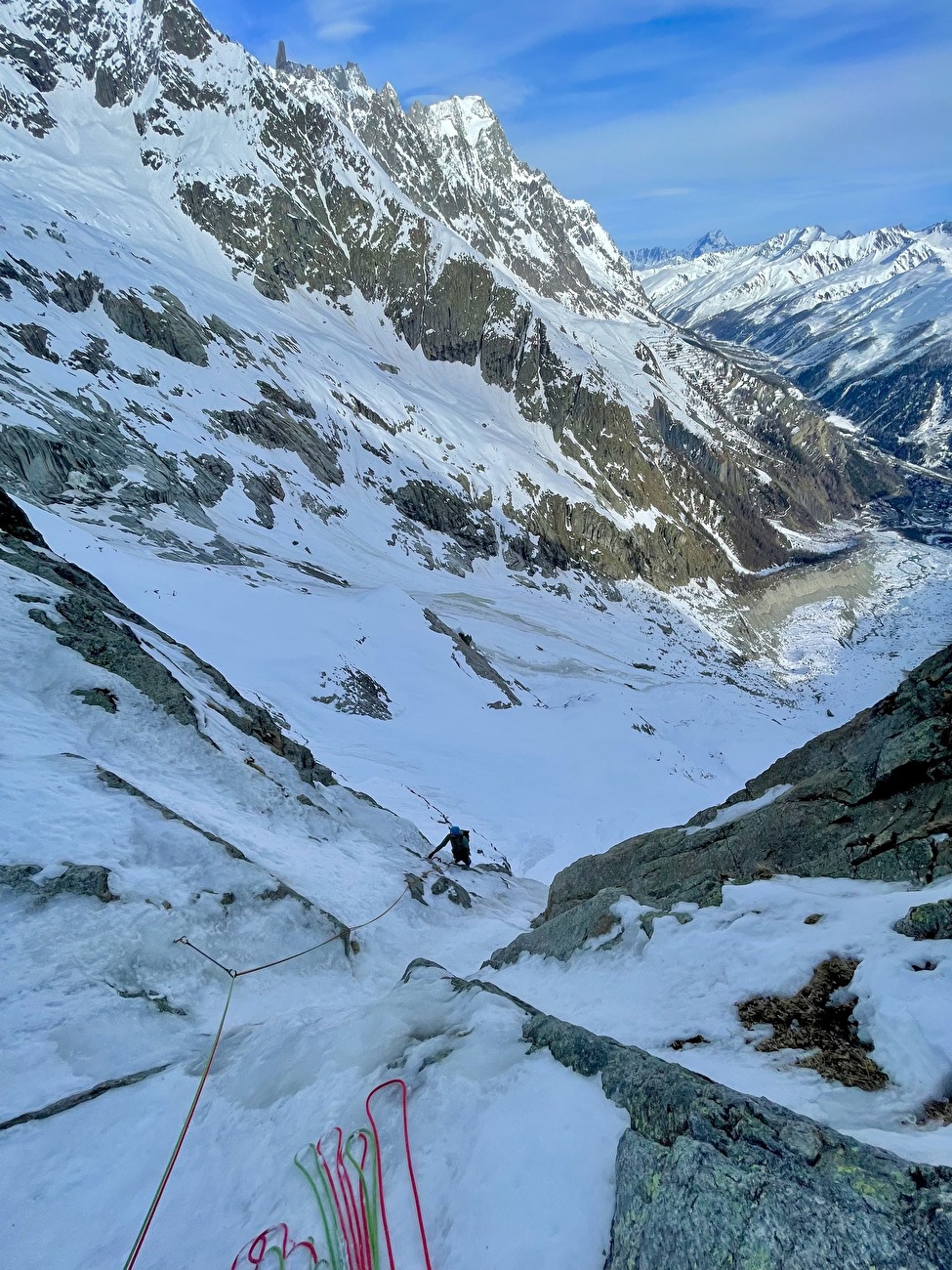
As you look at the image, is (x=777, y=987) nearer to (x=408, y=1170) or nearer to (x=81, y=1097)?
(x=408, y=1170)

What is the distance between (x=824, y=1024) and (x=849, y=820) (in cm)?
367

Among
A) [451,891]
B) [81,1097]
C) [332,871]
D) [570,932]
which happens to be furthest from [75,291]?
[81,1097]

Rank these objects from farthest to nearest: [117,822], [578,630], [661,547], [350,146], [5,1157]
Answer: [350,146], [661,547], [578,630], [117,822], [5,1157]

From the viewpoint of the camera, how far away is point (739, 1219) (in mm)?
3129

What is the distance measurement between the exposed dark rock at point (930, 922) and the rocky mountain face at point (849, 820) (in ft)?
4.23

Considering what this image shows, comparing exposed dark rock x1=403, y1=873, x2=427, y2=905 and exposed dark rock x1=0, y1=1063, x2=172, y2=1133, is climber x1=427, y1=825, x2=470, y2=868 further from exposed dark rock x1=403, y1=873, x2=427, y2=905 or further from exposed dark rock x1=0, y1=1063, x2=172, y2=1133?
exposed dark rock x1=0, y1=1063, x2=172, y2=1133

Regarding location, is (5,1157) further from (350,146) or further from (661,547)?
(350,146)

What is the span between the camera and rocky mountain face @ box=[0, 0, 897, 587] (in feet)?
161

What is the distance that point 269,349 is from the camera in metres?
71.8

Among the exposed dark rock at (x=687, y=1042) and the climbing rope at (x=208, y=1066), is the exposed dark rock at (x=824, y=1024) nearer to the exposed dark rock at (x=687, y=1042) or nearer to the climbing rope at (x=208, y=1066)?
the exposed dark rock at (x=687, y=1042)

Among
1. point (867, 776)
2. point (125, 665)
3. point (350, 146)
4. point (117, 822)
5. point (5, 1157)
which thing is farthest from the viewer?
point (350, 146)

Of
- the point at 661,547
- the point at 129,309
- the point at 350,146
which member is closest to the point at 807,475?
the point at 661,547

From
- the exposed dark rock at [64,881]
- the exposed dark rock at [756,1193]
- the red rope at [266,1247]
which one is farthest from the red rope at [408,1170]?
the exposed dark rock at [64,881]

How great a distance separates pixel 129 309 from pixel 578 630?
2063 inches
